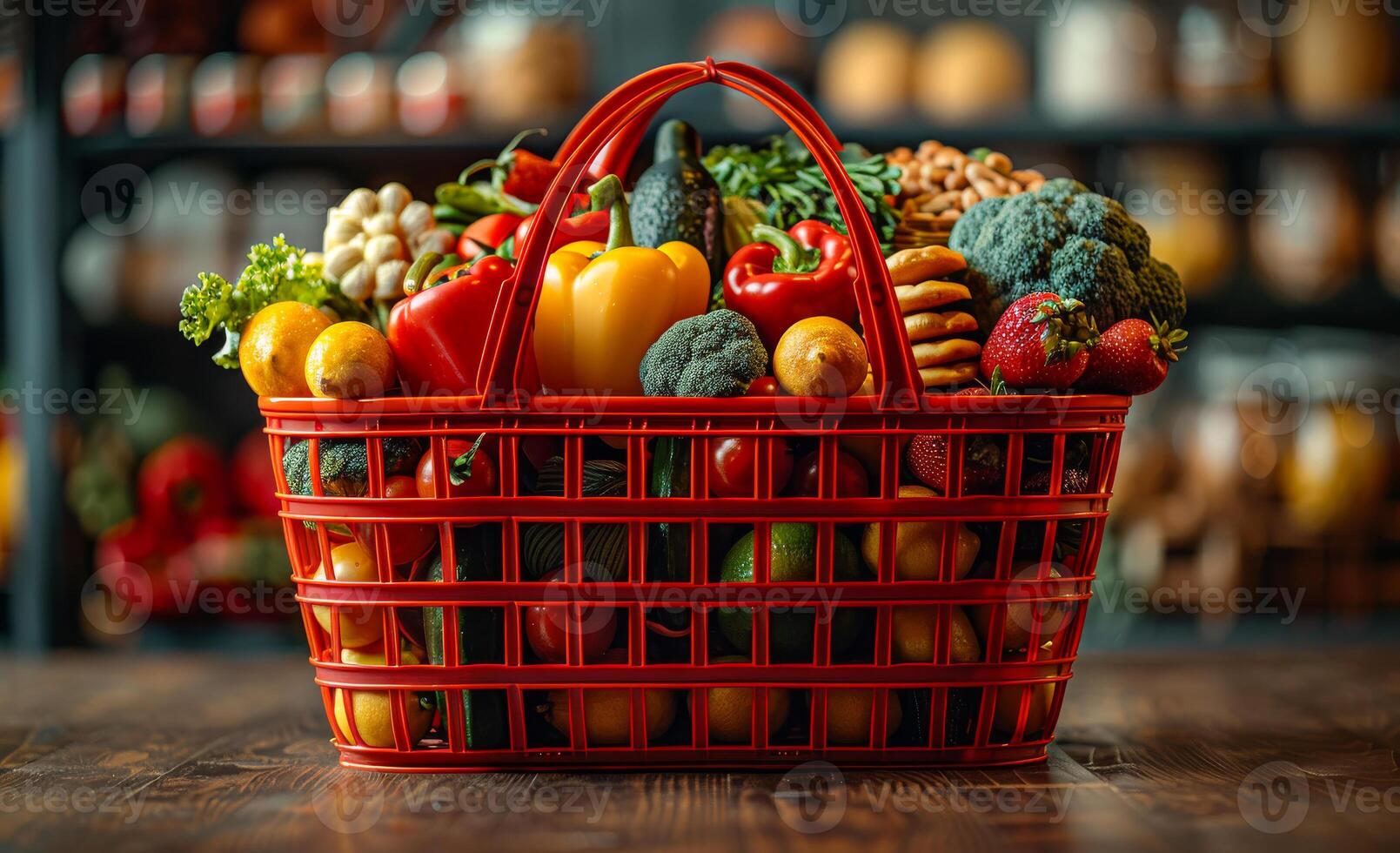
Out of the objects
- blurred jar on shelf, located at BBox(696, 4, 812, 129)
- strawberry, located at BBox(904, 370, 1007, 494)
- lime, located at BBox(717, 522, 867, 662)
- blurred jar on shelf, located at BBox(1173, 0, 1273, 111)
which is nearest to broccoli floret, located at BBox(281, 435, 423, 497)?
lime, located at BBox(717, 522, 867, 662)

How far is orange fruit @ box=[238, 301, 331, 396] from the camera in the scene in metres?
0.77

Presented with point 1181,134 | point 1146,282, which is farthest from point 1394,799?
point 1181,134

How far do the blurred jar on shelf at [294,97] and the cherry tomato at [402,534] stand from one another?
4.95ft

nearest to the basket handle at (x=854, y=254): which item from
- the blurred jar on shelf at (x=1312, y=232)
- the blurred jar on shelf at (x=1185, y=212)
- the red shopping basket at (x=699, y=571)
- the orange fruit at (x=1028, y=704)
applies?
the red shopping basket at (x=699, y=571)

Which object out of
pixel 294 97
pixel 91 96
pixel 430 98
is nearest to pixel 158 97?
pixel 91 96

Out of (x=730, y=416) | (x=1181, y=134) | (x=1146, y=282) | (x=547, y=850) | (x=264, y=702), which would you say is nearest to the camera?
(x=547, y=850)

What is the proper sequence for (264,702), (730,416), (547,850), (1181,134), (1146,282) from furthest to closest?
1. (1181,134)
2. (264,702)
3. (1146,282)
4. (730,416)
5. (547,850)

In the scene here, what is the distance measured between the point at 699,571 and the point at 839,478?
11 cm

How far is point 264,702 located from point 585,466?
0.53 m

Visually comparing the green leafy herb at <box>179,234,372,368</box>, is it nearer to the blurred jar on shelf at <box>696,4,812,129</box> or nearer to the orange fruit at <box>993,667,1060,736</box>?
the orange fruit at <box>993,667,1060,736</box>

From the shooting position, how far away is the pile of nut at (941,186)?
3.26 ft

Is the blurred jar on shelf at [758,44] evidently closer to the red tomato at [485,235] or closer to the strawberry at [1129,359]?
the red tomato at [485,235]

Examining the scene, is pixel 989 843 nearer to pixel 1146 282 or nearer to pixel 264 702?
pixel 1146 282

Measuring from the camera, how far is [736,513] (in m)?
0.70
